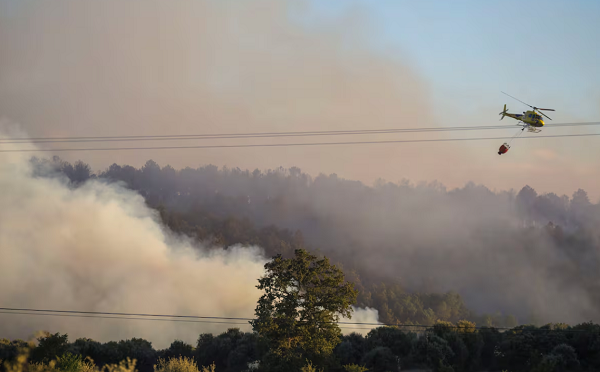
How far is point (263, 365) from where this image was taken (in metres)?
54.9

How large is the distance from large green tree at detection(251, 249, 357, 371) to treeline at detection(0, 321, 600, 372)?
1141 cm

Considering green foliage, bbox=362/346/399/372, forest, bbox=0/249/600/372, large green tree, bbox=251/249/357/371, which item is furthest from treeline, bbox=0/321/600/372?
large green tree, bbox=251/249/357/371

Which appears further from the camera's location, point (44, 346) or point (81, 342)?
point (81, 342)

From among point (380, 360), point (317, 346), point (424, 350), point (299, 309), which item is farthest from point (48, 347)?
point (424, 350)

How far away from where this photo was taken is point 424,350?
7269 cm

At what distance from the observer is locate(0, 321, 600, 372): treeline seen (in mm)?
65000

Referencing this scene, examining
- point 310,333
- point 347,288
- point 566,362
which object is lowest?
point 566,362

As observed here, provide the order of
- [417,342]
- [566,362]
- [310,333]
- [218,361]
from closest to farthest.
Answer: [310,333]
[566,362]
[417,342]
[218,361]

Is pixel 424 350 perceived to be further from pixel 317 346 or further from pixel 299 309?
pixel 299 309

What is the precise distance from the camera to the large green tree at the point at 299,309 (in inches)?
2063

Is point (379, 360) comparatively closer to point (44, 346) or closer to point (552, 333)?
point (552, 333)

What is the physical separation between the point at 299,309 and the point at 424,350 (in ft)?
92.8

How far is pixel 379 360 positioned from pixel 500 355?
59.4 ft

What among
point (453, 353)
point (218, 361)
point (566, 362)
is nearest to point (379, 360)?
point (453, 353)
